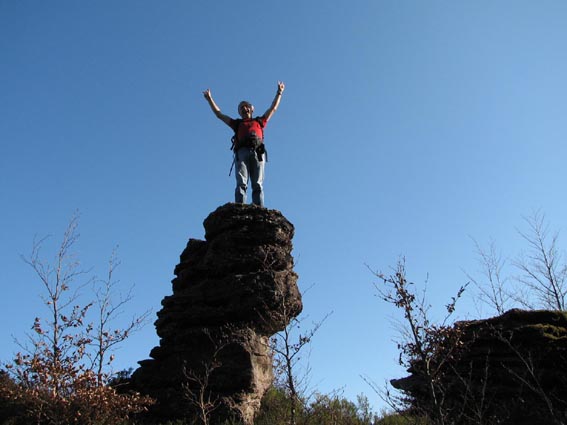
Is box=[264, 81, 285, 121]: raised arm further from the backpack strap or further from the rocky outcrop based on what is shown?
the rocky outcrop

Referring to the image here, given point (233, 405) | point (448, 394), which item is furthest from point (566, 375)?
point (233, 405)

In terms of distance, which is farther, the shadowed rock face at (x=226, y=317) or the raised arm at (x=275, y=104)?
the raised arm at (x=275, y=104)

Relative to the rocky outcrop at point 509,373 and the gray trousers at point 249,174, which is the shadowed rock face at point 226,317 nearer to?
the gray trousers at point 249,174

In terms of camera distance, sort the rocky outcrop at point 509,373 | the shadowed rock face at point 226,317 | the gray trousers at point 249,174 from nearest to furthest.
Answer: the shadowed rock face at point 226,317
the rocky outcrop at point 509,373
the gray trousers at point 249,174

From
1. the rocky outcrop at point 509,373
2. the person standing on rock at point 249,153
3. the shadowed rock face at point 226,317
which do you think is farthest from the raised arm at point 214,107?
the rocky outcrop at point 509,373

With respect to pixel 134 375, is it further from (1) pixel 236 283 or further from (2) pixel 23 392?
(1) pixel 236 283

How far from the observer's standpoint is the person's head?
11523 mm

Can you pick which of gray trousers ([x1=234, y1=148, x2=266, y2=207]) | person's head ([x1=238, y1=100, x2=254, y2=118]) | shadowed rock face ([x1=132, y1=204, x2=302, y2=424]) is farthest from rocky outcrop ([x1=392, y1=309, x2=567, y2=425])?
person's head ([x1=238, y1=100, x2=254, y2=118])

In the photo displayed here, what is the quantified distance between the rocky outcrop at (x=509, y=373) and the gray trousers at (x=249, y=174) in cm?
500

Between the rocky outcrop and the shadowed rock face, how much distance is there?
310 cm

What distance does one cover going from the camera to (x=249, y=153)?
35.3 feet

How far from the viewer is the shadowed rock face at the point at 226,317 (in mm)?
8297

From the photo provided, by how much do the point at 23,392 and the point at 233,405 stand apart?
3.59 m

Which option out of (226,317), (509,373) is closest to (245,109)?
(226,317)
